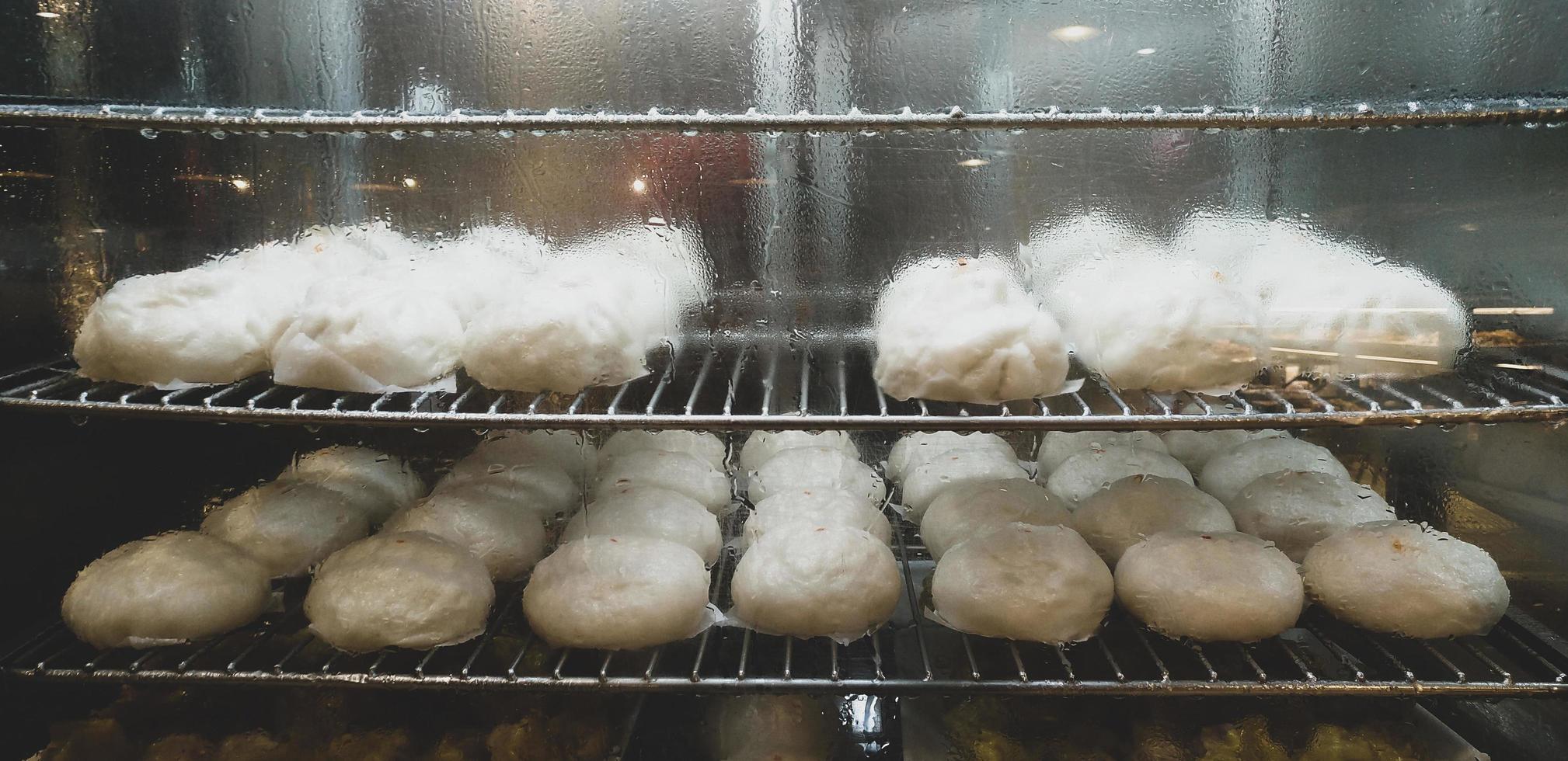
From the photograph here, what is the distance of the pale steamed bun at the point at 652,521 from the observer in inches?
79.0

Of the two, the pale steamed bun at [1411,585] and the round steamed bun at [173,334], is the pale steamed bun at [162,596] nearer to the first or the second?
the round steamed bun at [173,334]

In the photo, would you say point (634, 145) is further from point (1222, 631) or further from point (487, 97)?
point (1222, 631)

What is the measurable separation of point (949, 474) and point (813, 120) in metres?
1.11

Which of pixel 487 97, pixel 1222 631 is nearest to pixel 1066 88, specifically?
pixel 1222 631

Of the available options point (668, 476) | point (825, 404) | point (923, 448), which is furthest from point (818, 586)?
point (923, 448)

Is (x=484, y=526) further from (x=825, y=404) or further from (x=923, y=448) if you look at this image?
(x=923, y=448)

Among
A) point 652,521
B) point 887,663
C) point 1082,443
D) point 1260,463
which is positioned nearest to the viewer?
point 887,663

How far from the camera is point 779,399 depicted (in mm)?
1951

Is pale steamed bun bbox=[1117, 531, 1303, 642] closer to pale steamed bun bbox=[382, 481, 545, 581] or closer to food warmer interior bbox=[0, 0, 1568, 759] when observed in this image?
food warmer interior bbox=[0, 0, 1568, 759]

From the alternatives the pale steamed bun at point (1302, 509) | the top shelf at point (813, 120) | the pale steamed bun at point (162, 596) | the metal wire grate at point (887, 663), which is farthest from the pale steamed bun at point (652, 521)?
the pale steamed bun at point (1302, 509)

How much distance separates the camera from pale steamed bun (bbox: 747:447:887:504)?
2.24 metres

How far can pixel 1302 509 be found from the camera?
2.04m

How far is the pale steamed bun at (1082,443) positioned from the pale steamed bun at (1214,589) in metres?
0.47

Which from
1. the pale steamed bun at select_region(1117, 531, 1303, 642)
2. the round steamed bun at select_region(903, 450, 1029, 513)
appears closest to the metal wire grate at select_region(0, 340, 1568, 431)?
the pale steamed bun at select_region(1117, 531, 1303, 642)
